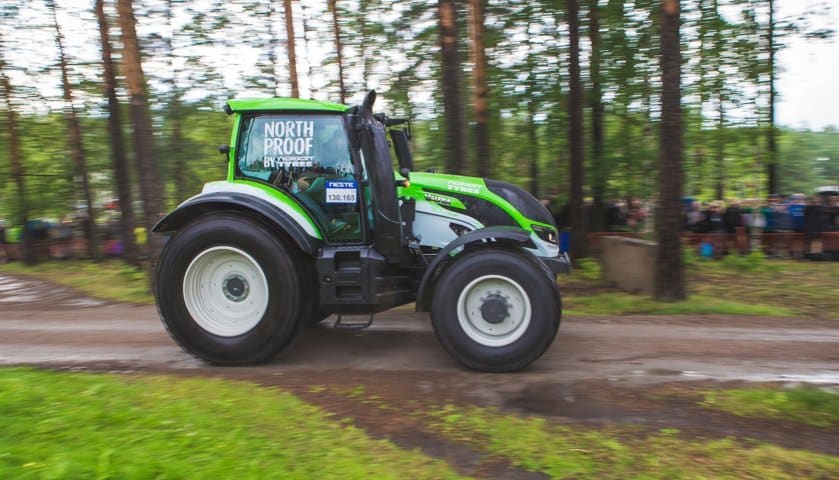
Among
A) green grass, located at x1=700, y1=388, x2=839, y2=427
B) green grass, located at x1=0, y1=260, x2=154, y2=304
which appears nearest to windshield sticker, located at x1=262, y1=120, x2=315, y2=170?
green grass, located at x1=700, y1=388, x2=839, y2=427

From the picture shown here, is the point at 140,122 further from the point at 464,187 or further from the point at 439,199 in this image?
the point at 464,187

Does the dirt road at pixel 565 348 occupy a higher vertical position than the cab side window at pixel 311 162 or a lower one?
lower

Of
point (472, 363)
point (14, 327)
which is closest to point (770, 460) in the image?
point (472, 363)

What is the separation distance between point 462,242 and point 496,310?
0.68 metres

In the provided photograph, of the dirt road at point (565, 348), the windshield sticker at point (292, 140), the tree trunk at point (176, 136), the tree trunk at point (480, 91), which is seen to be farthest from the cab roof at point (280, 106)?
the tree trunk at point (176, 136)

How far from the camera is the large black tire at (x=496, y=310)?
5.13m

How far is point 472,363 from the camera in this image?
525 cm

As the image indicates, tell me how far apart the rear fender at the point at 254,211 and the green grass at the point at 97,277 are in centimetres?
479

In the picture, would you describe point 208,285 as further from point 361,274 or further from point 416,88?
point 416,88

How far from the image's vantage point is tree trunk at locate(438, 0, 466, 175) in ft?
33.2

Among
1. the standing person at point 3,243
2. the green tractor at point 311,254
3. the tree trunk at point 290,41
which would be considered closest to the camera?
the green tractor at point 311,254

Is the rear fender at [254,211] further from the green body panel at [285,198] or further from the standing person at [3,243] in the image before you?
the standing person at [3,243]

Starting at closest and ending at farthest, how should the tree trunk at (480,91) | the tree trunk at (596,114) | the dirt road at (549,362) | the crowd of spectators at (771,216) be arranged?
the dirt road at (549,362) → the tree trunk at (480,91) → the tree trunk at (596,114) → the crowd of spectators at (771,216)

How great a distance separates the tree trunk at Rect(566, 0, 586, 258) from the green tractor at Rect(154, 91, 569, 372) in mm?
7488
